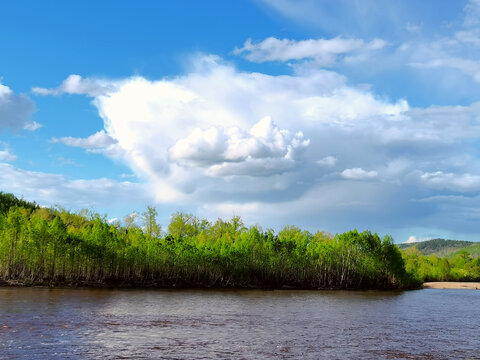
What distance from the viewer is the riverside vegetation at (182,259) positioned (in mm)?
90438

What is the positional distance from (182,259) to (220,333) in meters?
69.5

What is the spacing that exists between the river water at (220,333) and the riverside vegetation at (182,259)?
36.6 metres

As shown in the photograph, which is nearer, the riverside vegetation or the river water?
the river water

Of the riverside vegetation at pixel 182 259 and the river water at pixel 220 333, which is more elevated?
the riverside vegetation at pixel 182 259

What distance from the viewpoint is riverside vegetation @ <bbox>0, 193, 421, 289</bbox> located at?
297 ft

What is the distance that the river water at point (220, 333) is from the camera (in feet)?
92.2

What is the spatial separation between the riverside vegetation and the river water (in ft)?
120

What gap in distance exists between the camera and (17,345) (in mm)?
27844

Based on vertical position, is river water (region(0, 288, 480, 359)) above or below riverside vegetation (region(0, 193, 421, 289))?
below

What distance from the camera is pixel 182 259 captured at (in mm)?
104625

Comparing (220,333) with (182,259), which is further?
(182,259)

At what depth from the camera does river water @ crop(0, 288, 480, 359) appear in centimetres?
2811

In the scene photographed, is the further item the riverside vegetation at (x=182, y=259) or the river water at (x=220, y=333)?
the riverside vegetation at (x=182, y=259)

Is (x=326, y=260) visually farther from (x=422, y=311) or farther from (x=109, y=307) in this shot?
(x=109, y=307)
